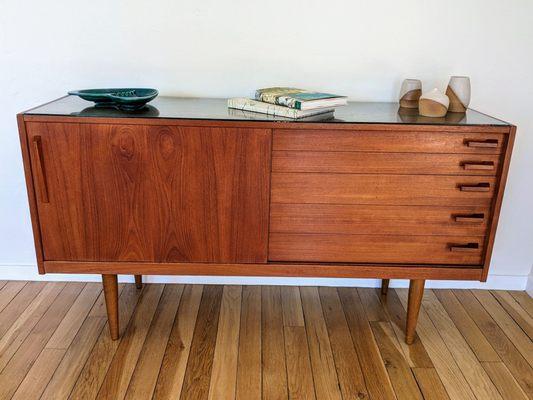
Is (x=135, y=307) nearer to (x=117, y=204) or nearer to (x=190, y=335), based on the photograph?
(x=190, y=335)

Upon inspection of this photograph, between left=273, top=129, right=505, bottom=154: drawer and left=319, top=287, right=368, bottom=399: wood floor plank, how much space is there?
27.3 inches

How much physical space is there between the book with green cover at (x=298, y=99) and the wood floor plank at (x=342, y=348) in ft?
2.62

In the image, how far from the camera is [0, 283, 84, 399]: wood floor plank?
1.42 m

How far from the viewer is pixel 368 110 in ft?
5.17

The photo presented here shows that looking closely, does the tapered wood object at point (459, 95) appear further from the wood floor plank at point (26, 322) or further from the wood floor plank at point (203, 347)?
the wood floor plank at point (26, 322)

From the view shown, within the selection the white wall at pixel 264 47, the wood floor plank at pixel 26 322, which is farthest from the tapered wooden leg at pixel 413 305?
the wood floor plank at pixel 26 322

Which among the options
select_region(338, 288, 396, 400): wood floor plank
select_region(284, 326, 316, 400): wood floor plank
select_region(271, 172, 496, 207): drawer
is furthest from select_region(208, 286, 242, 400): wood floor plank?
select_region(271, 172, 496, 207): drawer

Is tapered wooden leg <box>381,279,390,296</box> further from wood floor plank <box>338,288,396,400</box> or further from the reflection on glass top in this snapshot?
the reflection on glass top

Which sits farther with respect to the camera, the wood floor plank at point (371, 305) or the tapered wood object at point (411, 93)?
the wood floor plank at point (371, 305)

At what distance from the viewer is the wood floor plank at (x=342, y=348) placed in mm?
1438

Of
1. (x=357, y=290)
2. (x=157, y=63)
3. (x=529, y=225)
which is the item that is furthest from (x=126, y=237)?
(x=529, y=225)

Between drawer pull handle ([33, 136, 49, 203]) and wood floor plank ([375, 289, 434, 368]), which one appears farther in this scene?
wood floor plank ([375, 289, 434, 368])

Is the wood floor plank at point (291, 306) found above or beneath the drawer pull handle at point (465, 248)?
beneath

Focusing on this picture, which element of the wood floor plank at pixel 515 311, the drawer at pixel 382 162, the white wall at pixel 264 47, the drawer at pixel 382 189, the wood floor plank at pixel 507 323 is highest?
the white wall at pixel 264 47
